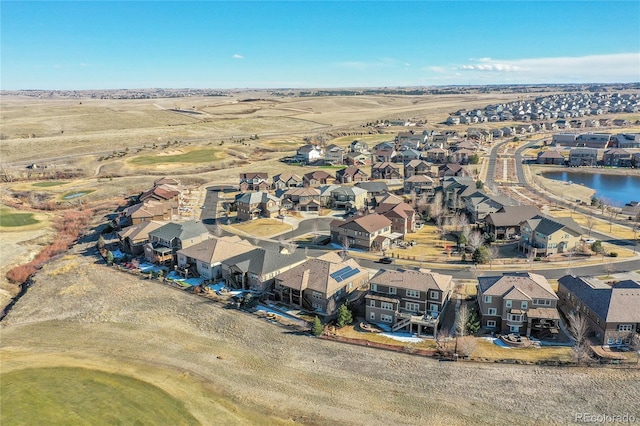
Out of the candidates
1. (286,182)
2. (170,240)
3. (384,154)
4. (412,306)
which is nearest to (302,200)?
(286,182)

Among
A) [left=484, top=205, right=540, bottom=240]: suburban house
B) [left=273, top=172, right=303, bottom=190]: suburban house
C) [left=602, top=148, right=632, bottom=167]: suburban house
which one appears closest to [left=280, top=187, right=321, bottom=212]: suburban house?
[left=273, top=172, right=303, bottom=190]: suburban house

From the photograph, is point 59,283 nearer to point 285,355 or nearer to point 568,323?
point 285,355

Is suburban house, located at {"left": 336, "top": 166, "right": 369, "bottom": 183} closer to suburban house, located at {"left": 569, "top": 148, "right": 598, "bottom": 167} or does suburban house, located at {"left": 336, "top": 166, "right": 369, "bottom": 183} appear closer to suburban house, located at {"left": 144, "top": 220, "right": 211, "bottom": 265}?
suburban house, located at {"left": 144, "top": 220, "right": 211, "bottom": 265}

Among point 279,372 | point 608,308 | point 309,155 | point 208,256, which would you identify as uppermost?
point 309,155

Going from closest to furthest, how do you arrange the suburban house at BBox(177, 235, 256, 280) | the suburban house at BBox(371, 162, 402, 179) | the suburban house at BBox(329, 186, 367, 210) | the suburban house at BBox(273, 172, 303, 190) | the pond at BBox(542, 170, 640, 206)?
the suburban house at BBox(177, 235, 256, 280) < the suburban house at BBox(329, 186, 367, 210) < the pond at BBox(542, 170, 640, 206) < the suburban house at BBox(273, 172, 303, 190) < the suburban house at BBox(371, 162, 402, 179)

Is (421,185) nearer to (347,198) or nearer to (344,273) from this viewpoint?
(347,198)

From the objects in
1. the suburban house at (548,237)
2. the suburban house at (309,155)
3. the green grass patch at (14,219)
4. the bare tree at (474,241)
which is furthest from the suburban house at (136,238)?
the suburban house at (309,155)
